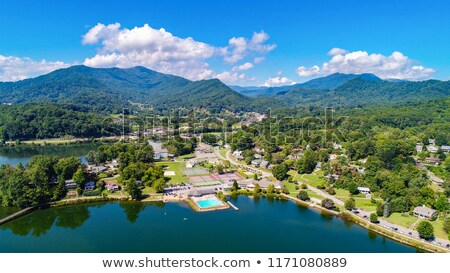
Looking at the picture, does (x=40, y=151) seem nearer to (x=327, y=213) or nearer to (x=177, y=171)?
(x=177, y=171)

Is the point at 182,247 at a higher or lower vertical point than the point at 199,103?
lower

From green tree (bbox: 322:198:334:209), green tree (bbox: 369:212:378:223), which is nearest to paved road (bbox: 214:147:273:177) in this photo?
green tree (bbox: 322:198:334:209)

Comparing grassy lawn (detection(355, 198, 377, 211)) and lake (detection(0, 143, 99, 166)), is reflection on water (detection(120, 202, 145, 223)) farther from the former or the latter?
lake (detection(0, 143, 99, 166))

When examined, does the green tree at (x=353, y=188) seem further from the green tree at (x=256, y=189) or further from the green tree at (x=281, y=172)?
the green tree at (x=256, y=189)

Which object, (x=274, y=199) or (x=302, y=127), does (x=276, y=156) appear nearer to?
(x=274, y=199)

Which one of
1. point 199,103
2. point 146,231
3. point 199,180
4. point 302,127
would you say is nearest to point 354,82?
point 199,103
